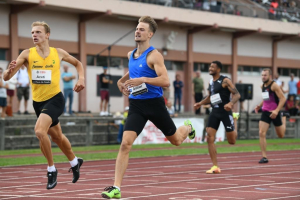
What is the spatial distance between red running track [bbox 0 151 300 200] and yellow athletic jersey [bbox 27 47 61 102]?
149 centimetres

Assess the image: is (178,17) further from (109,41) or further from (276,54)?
(276,54)

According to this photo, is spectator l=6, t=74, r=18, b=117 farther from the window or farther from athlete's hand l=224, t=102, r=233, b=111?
athlete's hand l=224, t=102, r=233, b=111

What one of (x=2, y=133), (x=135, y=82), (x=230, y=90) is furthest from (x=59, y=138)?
(x=2, y=133)

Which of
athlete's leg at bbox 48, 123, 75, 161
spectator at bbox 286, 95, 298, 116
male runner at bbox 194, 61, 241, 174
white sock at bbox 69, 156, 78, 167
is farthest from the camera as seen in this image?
spectator at bbox 286, 95, 298, 116

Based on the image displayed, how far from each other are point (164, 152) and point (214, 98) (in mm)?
5953

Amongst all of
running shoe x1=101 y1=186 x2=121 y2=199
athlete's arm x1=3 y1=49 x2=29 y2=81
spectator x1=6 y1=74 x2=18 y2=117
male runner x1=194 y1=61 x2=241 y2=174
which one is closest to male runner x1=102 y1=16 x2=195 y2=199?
running shoe x1=101 y1=186 x2=121 y2=199

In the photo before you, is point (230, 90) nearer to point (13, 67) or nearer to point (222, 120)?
point (222, 120)

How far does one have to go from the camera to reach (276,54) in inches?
1537

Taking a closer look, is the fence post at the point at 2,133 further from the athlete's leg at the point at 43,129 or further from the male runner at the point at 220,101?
the athlete's leg at the point at 43,129

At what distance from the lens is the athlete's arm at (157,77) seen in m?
8.05

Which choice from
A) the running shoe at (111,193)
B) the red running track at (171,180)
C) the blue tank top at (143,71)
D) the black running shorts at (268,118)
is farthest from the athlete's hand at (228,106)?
the running shoe at (111,193)

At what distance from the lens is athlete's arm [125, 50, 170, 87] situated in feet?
26.4

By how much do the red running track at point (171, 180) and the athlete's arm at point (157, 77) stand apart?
69.8 inches

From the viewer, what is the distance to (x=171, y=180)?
11.5 metres
